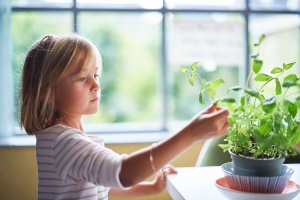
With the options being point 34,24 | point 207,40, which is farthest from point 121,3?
point 207,40

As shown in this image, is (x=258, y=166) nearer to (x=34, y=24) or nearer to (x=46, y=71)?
(x=46, y=71)

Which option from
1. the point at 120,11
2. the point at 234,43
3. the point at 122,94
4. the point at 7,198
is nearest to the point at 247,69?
the point at 234,43

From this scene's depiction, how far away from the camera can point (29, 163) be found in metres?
2.52

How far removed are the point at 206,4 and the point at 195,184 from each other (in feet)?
6.75

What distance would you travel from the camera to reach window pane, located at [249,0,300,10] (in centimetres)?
309

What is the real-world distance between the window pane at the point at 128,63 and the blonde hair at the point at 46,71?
1447mm

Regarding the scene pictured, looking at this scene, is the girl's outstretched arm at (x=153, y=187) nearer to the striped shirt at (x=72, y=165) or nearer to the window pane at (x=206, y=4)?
the striped shirt at (x=72, y=165)

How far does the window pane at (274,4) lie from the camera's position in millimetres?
3088

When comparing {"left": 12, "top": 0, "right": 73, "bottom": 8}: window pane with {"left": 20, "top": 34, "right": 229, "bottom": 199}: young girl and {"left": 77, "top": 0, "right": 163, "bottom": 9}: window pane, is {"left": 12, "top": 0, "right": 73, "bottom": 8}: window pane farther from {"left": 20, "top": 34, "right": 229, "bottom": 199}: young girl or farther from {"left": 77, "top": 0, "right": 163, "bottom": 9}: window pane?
{"left": 20, "top": 34, "right": 229, "bottom": 199}: young girl

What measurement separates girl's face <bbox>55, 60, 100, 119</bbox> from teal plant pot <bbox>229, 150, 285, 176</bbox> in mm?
526

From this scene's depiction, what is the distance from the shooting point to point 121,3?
2986 millimetres

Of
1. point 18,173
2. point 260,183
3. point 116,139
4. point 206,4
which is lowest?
point 18,173

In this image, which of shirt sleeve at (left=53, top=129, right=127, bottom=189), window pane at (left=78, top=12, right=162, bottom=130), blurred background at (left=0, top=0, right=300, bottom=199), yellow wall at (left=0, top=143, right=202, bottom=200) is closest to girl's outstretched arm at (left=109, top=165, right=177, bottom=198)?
shirt sleeve at (left=53, top=129, right=127, bottom=189)

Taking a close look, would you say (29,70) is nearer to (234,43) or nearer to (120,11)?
(120,11)
